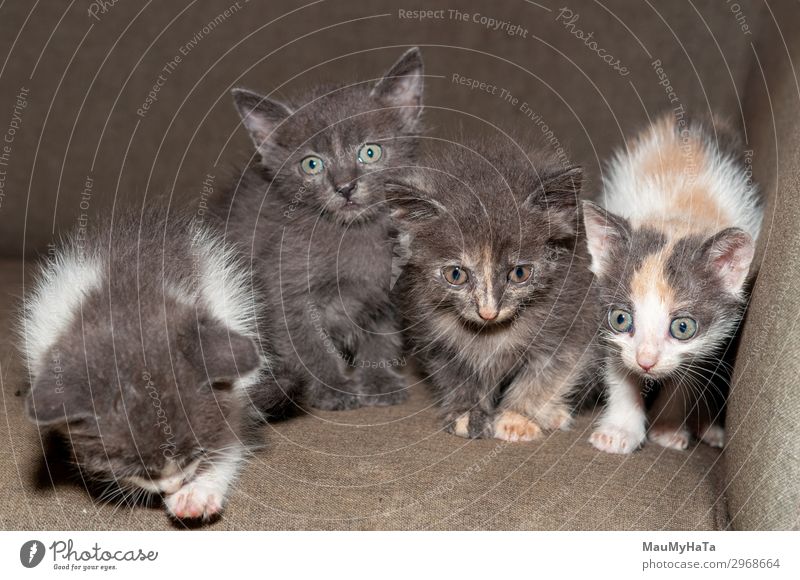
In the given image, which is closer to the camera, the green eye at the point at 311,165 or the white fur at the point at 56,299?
the white fur at the point at 56,299

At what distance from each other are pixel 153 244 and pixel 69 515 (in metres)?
0.80

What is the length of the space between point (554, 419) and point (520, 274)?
0.52 meters

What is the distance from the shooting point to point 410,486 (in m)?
2.09

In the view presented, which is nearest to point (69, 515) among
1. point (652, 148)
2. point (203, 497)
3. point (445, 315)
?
point (203, 497)

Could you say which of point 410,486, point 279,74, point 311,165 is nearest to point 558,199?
point 311,165

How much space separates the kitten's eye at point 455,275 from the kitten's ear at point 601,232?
397mm

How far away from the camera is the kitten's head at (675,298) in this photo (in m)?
2.21

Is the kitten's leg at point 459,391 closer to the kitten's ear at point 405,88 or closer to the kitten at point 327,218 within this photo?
the kitten at point 327,218

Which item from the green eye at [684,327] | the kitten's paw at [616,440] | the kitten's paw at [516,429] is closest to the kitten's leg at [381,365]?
the kitten's paw at [516,429]

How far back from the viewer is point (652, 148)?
9.70ft

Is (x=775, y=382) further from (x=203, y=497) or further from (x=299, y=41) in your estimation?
(x=299, y=41)

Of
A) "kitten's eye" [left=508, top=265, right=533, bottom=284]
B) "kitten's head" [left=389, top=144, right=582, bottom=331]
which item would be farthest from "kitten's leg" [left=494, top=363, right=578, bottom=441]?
"kitten's eye" [left=508, top=265, right=533, bottom=284]

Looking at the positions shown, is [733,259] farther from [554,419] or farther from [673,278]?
[554,419]
